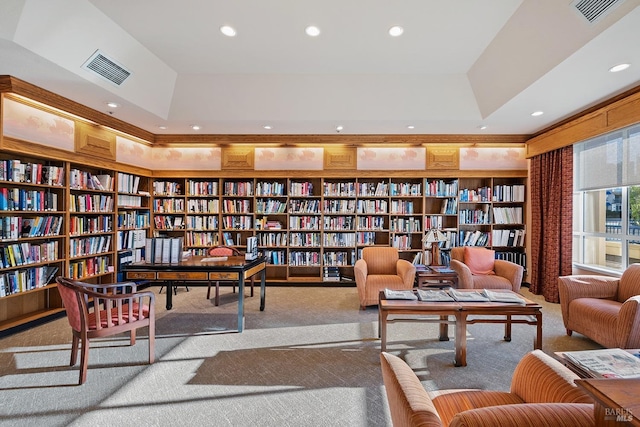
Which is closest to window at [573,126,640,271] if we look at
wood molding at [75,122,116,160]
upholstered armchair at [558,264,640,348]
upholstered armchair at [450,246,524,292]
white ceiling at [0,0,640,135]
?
white ceiling at [0,0,640,135]

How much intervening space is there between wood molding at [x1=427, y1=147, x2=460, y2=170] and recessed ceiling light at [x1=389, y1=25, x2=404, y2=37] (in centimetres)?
293

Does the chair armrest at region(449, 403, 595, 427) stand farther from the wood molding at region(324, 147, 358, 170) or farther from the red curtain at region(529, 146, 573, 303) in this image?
the wood molding at region(324, 147, 358, 170)

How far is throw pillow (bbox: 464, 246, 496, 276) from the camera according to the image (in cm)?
495

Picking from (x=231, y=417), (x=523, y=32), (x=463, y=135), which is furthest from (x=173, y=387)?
(x=463, y=135)

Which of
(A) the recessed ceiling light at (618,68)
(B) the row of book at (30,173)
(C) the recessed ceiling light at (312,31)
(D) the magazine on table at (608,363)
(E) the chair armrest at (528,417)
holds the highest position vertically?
(C) the recessed ceiling light at (312,31)

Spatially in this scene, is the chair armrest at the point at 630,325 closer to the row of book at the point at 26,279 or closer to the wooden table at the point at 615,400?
the wooden table at the point at 615,400

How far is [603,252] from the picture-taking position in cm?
463

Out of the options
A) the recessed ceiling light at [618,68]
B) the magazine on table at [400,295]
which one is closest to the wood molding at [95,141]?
the magazine on table at [400,295]

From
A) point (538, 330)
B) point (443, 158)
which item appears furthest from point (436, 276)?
point (443, 158)

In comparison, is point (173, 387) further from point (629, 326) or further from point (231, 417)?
point (629, 326)

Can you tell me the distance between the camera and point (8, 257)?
3594mm

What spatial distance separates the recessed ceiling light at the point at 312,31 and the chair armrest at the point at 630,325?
410 centimetres

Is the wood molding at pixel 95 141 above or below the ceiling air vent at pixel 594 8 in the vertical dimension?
below

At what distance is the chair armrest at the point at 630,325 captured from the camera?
2758mm
